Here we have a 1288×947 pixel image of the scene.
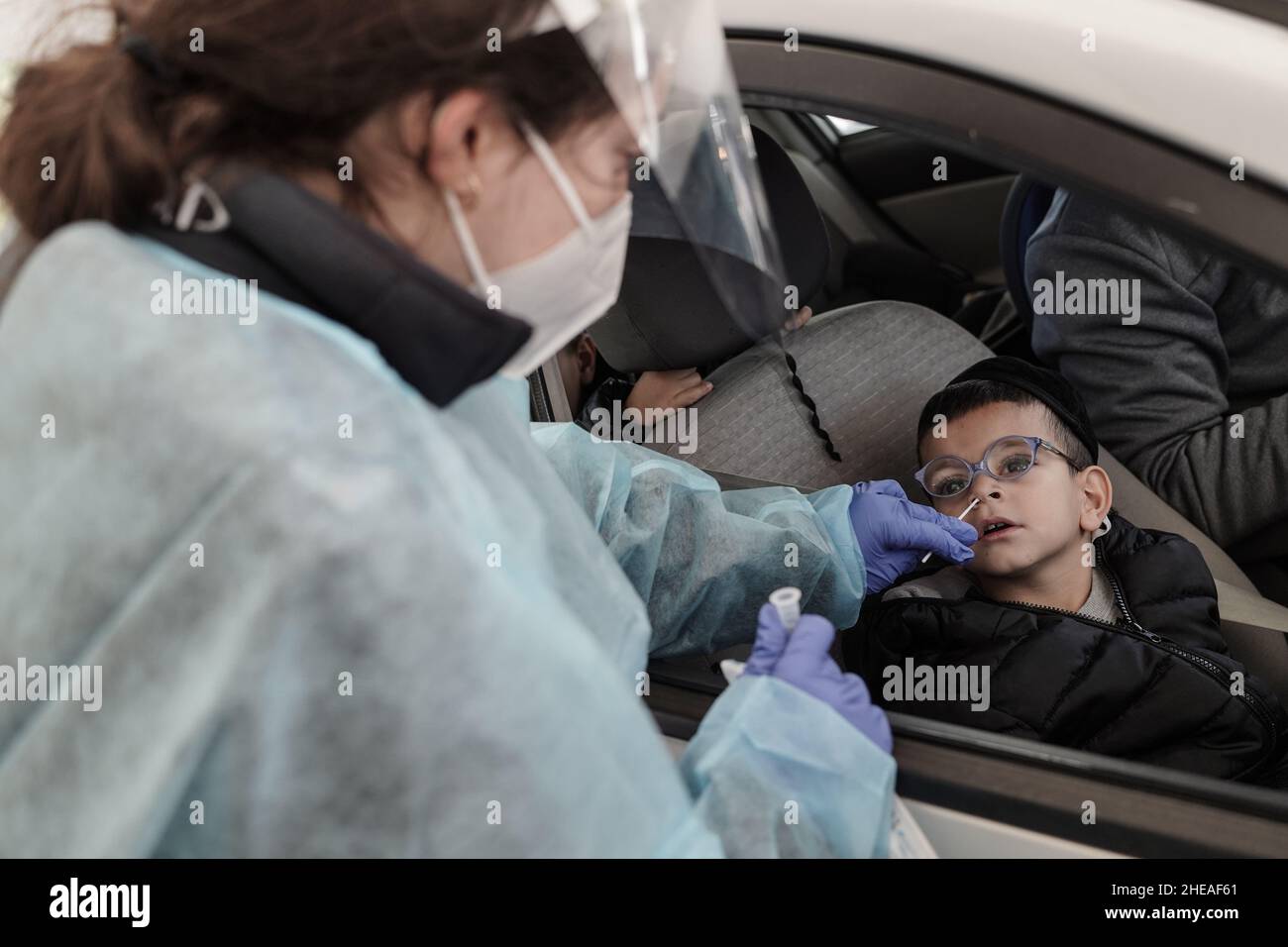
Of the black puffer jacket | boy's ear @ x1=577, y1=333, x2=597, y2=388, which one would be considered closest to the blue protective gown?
the black puffer jacket

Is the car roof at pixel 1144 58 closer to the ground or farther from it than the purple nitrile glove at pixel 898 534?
farther from it

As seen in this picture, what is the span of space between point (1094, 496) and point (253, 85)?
173 centimetres

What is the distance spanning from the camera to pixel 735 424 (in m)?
2.31

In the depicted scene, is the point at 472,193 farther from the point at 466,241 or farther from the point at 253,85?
the point at 253,85

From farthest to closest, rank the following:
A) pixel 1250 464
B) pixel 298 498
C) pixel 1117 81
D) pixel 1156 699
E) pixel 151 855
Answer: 1. pixel 1250 464
2. pixel 1156 699
3. pixel 1117 81
4. pixel 151 855
5. pixel 298 498

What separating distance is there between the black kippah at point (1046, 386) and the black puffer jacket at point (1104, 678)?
0.37 m

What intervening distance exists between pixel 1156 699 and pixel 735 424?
940 millimetres

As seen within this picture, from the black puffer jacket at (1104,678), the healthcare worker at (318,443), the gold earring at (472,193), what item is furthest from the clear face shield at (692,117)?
the black puffer jacket at (1104,678)

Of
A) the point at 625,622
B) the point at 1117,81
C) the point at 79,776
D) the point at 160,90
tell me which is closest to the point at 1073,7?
the point at 1117,81

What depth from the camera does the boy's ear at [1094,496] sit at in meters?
2.12

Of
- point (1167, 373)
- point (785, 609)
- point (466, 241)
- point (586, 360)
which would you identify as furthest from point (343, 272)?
point (586, 360)

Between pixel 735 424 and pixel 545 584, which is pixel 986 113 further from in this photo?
pixel 735 424

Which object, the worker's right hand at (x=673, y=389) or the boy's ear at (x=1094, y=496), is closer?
the boy's ear at (x=1094, y=496)

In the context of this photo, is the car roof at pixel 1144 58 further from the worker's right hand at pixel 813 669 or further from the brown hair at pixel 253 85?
the worker's right hand at pixel 813 669
